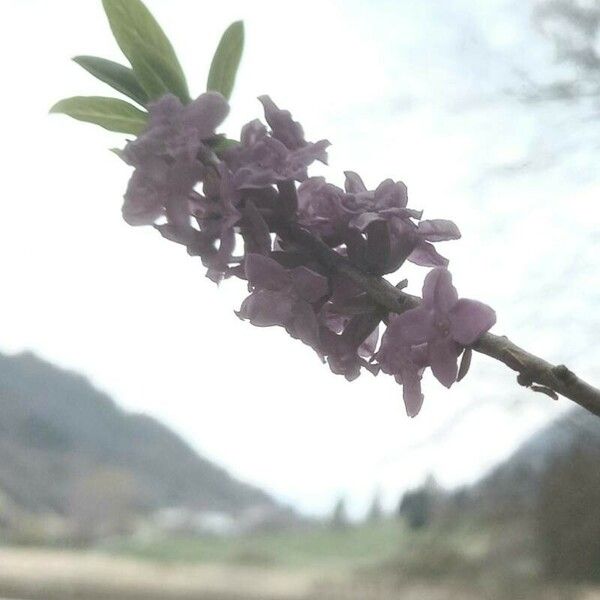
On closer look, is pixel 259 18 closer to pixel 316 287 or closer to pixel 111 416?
pixel 111 416

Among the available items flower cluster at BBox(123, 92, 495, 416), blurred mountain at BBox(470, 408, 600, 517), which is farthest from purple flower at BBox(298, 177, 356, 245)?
blurred mountain at BBox(470, 408, 600, 517)

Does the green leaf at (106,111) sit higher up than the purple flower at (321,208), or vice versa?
the green leaf at (106,111)

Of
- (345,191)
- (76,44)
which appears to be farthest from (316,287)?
(76,44)

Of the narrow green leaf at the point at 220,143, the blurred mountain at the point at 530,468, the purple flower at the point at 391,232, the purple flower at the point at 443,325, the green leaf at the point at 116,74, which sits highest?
the blurred mountain at the point at 530,468

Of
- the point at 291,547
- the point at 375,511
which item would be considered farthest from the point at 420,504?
the point at 291,547

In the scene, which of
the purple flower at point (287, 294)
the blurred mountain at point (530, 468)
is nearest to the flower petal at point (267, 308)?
the purple flower at point (287, 294)

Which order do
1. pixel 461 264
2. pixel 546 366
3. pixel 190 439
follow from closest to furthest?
pixel 546 366 → pixel 461 264 → pixel 190 439

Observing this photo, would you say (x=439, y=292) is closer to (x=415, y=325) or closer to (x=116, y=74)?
(x=415, y=325)

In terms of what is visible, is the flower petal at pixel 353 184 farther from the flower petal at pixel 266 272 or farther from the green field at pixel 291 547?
the green field at pixel 291 547
